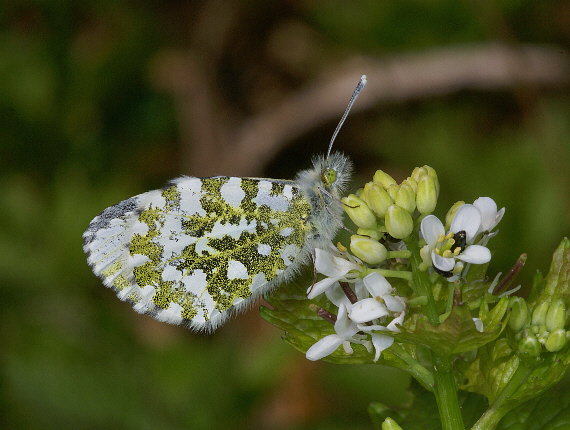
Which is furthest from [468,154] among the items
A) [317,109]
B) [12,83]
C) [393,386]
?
[12,83]

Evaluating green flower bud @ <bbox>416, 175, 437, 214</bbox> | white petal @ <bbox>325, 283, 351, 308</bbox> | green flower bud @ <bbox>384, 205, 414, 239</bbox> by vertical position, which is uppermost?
green flower bud @ <bbox>416, 175, 437, 214</bbox>

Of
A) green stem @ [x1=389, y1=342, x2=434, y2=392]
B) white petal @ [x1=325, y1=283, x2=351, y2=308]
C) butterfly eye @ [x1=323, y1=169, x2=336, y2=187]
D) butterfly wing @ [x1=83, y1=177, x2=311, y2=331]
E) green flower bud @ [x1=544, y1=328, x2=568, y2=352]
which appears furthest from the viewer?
butterfly eye @ [x1=323, y1=169, x2=336, y2=187]

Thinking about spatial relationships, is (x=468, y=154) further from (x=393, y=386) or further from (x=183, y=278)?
(x=183, y=278)

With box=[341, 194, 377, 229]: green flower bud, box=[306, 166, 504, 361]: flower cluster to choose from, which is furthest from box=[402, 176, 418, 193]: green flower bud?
box=[341, 194, 377, 229]: green flower bud

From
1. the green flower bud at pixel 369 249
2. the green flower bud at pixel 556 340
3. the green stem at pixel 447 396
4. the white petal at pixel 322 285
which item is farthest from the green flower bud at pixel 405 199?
the green flower bud at pixel 556 340

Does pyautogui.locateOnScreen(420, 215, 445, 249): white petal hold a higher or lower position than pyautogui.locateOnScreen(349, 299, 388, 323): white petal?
higher

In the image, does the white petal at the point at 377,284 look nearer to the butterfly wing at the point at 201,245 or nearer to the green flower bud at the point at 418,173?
the green flower bud at the point at 418,173

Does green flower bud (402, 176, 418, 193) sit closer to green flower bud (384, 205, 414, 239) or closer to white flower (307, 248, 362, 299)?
green flower bud (384, 205, 414, 239)
